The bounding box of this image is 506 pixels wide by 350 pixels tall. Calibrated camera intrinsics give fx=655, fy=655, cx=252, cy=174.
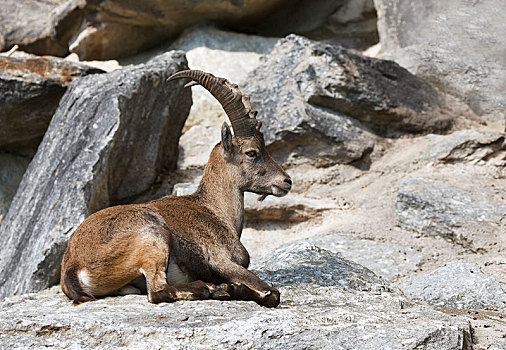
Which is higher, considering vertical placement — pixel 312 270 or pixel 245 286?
pixel 245 286

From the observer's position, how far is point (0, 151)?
10.2m

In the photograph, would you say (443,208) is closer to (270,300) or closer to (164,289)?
(270,300)

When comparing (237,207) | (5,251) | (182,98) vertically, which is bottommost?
(5,251)

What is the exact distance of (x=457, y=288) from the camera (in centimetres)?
578

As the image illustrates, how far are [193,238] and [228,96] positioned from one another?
4.08 ft

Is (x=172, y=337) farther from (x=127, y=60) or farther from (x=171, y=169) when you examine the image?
(x=127, y=60)

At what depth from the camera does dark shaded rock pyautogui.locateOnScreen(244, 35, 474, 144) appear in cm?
864

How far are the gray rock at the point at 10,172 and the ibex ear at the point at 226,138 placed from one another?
224 inches

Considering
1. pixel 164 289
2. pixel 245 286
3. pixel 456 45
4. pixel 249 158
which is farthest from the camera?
pixel 456 45

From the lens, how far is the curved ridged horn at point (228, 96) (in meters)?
5.52

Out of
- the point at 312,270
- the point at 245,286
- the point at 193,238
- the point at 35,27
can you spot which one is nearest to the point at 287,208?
the point at 312,270

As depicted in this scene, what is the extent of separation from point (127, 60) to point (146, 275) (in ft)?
25.1

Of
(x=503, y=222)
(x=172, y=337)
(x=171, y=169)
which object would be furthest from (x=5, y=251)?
(x=503, y=222)

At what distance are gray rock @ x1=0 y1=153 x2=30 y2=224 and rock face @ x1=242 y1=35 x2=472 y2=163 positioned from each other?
3.90 meters
